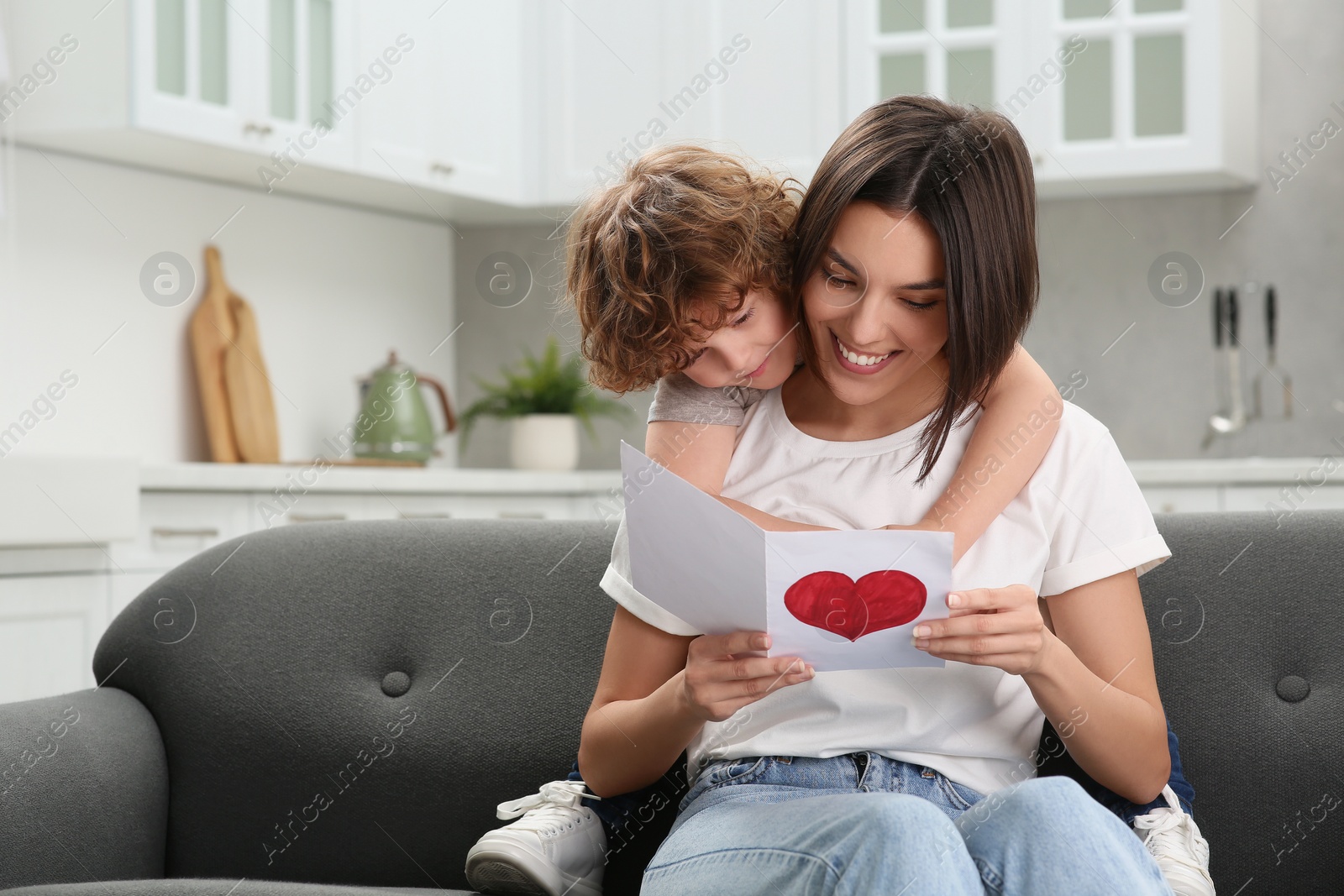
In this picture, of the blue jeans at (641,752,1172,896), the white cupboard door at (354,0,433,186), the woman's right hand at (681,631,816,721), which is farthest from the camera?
the white cupboard door at (354,0,433,186)

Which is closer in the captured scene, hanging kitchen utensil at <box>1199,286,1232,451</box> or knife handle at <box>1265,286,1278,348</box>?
knife handle at <box>1265,286,1278,348</box>

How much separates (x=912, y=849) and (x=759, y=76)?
3015mm

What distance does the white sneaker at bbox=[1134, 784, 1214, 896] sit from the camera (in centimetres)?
110

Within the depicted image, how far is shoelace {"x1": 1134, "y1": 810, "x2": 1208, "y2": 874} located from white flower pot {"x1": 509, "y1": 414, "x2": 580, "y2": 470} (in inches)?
107

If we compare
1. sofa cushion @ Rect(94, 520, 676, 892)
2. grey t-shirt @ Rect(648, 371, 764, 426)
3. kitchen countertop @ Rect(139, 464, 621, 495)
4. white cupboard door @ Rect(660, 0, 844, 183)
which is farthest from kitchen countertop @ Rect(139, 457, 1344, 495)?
grey t-shirt @ Rect(648, 371, 764, 426)

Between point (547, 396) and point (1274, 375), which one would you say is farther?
point (547, 396)

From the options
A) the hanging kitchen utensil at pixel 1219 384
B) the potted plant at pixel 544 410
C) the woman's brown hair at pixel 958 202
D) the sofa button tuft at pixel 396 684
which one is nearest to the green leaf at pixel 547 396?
the potted plant at pixel 544 410

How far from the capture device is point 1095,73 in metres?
3.40

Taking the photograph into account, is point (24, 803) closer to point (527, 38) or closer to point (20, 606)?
point (20, 606)

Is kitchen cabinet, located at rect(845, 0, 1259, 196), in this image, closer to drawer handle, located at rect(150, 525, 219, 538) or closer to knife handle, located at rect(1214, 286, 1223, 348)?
knife handle, located at rect(1214, 286, 1223, 348)

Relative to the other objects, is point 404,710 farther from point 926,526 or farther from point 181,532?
point 181,532

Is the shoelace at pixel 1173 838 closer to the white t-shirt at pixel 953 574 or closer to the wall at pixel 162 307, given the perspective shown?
the white t-shirt at pixel 953 574

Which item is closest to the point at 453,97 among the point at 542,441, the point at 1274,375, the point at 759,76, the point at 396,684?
the point at 759,76

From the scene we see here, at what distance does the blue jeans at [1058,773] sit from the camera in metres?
1.23
